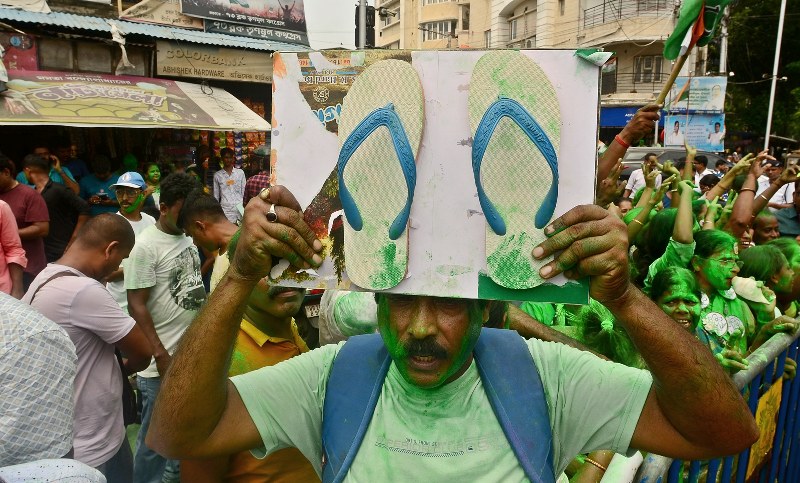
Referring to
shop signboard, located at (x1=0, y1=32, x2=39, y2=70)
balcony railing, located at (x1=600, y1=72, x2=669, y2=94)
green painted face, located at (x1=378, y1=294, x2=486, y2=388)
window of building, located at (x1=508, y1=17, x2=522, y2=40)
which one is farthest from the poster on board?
window of building, located at (x1=508, y1=17, x2=522, y2=40)

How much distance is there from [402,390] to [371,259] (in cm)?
40

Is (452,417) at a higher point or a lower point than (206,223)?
lower

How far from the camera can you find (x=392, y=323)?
4.90ft

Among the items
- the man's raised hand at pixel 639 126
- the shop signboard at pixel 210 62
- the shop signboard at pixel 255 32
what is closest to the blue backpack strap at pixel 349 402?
the man's raised hand at pixel 639 126

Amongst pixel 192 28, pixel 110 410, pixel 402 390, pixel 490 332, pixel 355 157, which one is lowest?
pixel 110 410

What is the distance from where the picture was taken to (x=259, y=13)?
12.9 m

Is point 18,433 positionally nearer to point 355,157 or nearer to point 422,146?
point 355,157

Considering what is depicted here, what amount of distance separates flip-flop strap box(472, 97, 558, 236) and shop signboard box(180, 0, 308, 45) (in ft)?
38.6

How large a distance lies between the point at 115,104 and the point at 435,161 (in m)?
9.86

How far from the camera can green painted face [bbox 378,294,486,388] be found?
4.77 ft

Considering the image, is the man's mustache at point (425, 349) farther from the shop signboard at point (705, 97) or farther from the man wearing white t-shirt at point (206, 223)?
the shop signboard at point (705, 97)

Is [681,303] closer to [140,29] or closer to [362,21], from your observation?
[140,29]

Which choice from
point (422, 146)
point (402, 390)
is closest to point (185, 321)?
point (402, 390)

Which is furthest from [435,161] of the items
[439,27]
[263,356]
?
[439,27]
